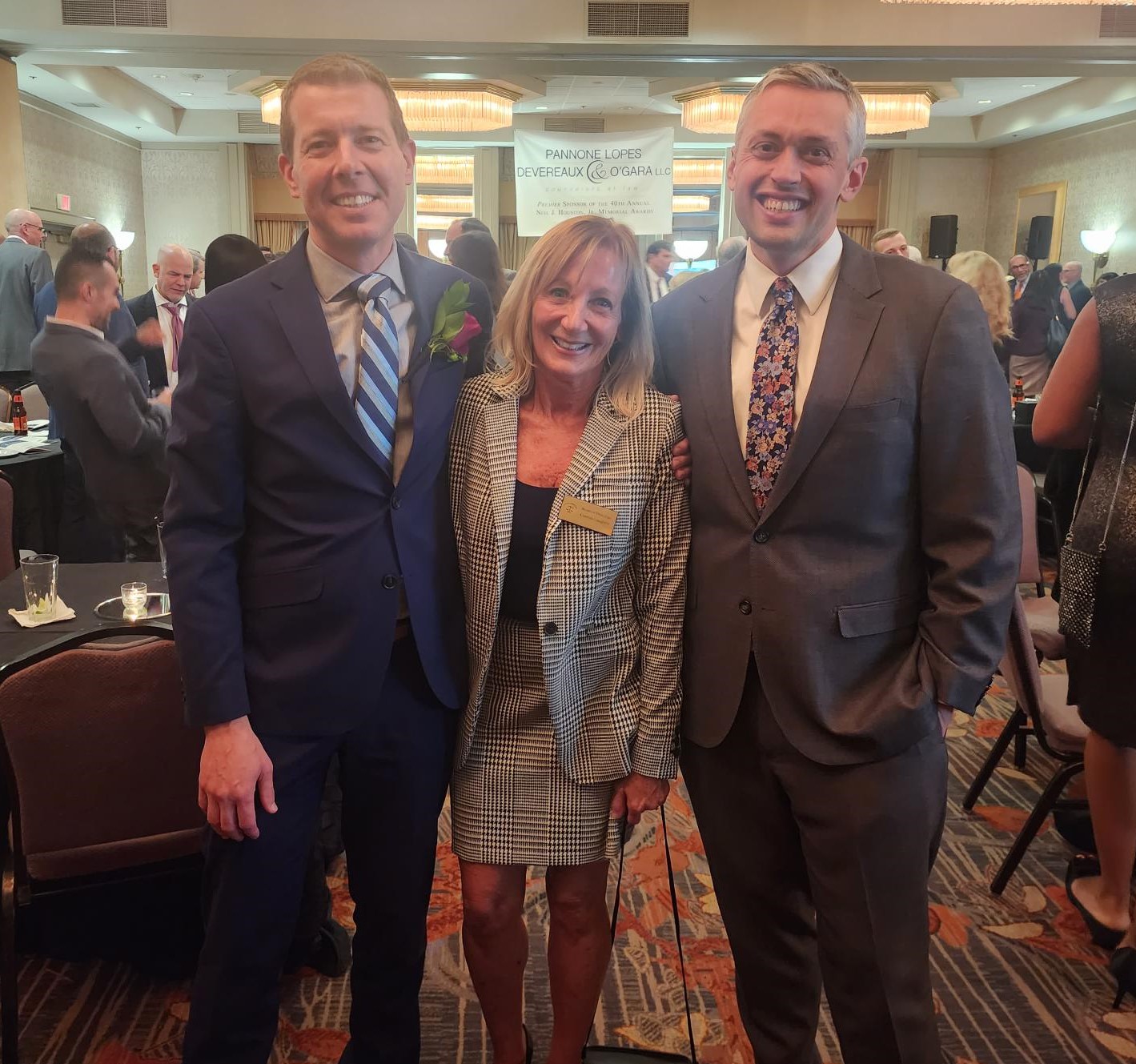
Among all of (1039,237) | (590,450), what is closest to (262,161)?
(1039,237)

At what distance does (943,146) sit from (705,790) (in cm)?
1353

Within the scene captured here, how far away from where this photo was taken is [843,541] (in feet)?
4.84

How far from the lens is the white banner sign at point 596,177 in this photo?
8.22 metres

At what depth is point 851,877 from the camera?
1510mm

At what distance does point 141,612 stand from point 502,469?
1396 mm

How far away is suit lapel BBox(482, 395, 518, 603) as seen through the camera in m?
1.57

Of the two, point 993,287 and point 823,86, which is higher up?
point 823,86

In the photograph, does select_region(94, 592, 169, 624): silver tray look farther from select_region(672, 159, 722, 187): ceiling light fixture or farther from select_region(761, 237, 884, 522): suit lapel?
select_region(672, 159, 722, 187): ceiling light fixture

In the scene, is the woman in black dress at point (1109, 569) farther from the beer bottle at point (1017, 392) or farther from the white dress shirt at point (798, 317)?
the beer bottle at point (1017, 392)

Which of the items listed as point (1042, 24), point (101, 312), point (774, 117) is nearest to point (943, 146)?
point (1042, 24)

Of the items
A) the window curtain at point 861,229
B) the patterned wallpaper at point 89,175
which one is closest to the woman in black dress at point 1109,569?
the patterned wallpaper at point 89,175

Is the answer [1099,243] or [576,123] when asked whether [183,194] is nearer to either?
[576,123]

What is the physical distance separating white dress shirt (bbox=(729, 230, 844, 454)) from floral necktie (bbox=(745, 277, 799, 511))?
0.4 inches

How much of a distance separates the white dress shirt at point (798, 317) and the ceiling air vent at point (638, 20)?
6.05m
